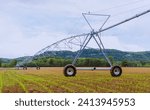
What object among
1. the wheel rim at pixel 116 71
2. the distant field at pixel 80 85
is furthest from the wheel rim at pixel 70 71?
the wheel rim at pixel 116 71

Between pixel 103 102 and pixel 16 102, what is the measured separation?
3208mm

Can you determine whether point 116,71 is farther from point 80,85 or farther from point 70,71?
point 80,85

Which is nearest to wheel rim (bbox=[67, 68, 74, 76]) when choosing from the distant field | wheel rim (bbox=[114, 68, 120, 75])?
the distant field

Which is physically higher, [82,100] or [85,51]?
[85,51]

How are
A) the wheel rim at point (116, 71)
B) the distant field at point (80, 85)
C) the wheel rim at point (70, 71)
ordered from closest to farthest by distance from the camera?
the distant field at point (80, 85)
the wheel rim at point (70, 71)
the wheel rim at point (116, 71)

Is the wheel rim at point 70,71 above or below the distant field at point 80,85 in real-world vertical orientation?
above

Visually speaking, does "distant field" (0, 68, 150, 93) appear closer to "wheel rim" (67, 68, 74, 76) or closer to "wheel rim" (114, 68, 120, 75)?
"wheel rim" (67, 68, 74, 76)

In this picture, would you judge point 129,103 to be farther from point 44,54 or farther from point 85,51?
point 44,54

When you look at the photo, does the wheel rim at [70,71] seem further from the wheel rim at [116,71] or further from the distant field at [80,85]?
the wheel rim at [116,71]

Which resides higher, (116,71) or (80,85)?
(116,71)

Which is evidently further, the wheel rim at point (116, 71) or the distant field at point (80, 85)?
the wheel rim at point (116, 71)

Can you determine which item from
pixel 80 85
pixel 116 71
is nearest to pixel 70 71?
pixel 116 71

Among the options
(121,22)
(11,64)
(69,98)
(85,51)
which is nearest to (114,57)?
(85,51)

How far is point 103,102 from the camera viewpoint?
16094 mm
